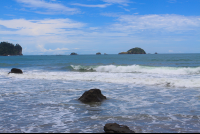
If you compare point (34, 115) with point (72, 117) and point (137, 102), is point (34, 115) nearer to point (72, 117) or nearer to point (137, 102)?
point (72, 117)

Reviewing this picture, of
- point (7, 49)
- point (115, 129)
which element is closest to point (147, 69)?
point (115, 129)

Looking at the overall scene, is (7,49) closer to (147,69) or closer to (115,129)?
(147,69)

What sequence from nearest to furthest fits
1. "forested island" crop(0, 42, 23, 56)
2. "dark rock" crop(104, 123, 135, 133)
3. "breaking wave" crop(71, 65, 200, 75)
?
"dark rock" crop(104, 123, 135, 133) < "breaking wave" crop(71, 65, 200, 75) < "forested island" crop(0, 42, 23, 56)

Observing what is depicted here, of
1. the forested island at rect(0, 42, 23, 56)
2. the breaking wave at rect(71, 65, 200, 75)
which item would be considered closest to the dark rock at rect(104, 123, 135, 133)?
the breaking wave at rect(71, 65, 200, 75)

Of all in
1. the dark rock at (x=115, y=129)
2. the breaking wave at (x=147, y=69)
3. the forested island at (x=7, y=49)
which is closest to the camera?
the dark rock at (x=115, y=129)

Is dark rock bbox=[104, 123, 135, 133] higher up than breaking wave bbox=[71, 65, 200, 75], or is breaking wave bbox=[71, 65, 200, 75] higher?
breaking wave bbox=[71, 65, 200, 75]

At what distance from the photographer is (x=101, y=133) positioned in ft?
16.2

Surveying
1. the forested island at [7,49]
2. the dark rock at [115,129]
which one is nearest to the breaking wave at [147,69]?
the dark rock at [115,129]

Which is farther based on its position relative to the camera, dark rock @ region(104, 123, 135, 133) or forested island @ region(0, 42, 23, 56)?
forested island @ region(0, 42, 23, 56)

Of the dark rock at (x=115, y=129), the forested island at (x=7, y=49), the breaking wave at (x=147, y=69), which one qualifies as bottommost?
the dark rock at (x=115, y=129)

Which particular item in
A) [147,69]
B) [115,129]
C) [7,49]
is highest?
[7,49]

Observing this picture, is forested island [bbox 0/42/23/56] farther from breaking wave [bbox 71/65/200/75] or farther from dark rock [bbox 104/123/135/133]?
dark rock [bbox 104/123/135/133]

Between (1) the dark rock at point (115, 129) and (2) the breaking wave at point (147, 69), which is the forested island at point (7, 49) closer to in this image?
(2) the breaking wave at point (147, 69)

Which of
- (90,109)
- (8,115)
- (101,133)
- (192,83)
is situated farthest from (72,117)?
(192,83)
